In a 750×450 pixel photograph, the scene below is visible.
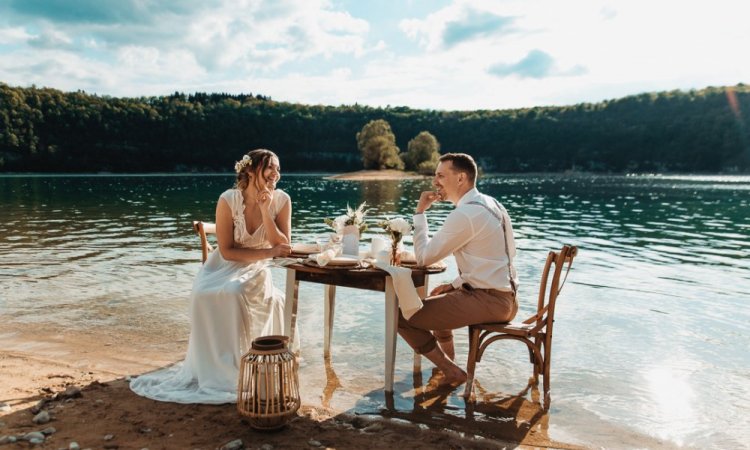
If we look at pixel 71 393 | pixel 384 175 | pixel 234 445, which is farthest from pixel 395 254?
pixel 384 175

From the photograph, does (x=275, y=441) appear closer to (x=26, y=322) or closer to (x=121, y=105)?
(x=26, y=322)

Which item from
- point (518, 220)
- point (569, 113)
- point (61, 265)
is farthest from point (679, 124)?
point (61, 265)

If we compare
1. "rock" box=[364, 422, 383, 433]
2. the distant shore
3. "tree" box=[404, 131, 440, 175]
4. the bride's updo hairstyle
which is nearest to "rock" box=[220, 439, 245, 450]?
"rock" box=[364, 422, 383, 433]

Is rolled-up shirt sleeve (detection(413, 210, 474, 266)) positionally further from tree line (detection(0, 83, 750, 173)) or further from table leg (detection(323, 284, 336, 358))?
tree line (detection(0, 83, 750, 173))

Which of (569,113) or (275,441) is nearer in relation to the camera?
(275,441)

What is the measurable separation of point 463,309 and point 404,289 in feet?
1.81

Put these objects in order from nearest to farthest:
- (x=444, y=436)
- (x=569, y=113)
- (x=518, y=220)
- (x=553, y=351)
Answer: (x=444, y=436), (x=553, y=351), (x=518, y=220), (x=569, y=113)

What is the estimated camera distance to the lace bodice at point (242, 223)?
5395 mm

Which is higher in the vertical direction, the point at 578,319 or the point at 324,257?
the point at 324,257

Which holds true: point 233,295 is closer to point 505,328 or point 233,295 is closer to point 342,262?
point 342,262

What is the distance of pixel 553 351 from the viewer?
6.91m

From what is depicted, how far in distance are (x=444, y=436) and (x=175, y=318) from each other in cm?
488

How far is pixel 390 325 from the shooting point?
17.0ft

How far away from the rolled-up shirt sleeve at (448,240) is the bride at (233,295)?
51.4 inches
